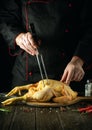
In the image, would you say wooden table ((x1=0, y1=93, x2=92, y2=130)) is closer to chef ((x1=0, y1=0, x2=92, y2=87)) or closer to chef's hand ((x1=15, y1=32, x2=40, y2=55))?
chef's hand ((x1=15, y1=32, x2=40, y2=55))

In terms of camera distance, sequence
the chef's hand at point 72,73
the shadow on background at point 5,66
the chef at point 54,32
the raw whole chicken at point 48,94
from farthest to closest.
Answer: the shadow on background at point 5,66 → the chef at point 54,32 → the chef's hand at point 72,73 → the raw whole chicken at point 48,94

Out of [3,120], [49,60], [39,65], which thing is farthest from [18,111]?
[49,60]

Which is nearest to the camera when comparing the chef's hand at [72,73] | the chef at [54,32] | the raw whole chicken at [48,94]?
the raw whole chicken at [48,94]

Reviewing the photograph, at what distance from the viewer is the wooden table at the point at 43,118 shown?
2084 millimetres

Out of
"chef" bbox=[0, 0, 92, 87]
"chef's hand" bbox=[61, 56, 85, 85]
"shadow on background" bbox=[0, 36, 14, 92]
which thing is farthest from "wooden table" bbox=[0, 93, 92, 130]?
"shadow on background" bbox=[0, 36, 14, 92]

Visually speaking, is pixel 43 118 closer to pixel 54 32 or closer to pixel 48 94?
pixel 48 94

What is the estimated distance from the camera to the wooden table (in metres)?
2.08

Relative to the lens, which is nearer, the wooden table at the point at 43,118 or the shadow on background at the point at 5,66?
the wooden table at the point at 43,118

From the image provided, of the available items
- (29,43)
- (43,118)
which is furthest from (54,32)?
(43,118)

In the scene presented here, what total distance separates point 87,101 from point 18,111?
62 cm

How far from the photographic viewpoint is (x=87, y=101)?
9.19 ft

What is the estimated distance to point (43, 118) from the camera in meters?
2.28

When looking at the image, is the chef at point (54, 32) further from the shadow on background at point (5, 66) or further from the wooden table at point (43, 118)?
the wooden table at point (43, 118)

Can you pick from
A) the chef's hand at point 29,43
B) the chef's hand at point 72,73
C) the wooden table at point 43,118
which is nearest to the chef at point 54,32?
the chef's hand at point 29,43
